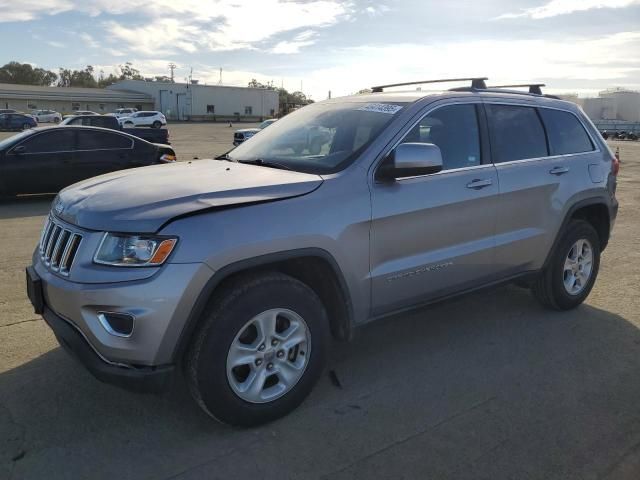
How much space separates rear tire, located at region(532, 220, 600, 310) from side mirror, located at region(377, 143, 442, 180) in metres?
1.96

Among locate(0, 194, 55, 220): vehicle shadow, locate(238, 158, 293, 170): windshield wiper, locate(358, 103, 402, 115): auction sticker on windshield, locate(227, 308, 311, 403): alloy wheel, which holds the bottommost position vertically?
locate(0, 194, 55, 220): vehicle shadow

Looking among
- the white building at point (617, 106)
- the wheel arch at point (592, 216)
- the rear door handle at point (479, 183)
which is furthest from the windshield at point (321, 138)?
the white building at point (617, 106)

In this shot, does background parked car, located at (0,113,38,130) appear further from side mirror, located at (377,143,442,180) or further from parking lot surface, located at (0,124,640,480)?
side mirror, located at (377,143,442,180)

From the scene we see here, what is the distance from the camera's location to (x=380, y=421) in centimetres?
324

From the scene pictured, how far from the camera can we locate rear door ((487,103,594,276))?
4.26m

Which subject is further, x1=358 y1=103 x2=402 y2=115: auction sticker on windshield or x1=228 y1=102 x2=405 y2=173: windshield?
x1=358 y1=103 x2=402 y2=115: auction sticker on windshield

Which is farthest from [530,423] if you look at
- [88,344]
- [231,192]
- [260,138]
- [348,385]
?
[260,138]

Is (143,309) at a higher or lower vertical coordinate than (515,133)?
lower

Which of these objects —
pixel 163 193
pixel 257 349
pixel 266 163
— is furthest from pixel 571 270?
pixel 163 193

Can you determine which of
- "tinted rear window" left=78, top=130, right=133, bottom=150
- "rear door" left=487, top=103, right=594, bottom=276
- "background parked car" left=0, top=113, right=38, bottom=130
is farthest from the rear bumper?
"background parked car" left=0, top=113, right=38, bottom=130

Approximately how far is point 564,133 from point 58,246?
4124mm

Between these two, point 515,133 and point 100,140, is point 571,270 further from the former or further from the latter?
point 100,140

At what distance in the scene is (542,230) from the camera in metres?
4.54

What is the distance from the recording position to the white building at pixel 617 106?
82800 mm
